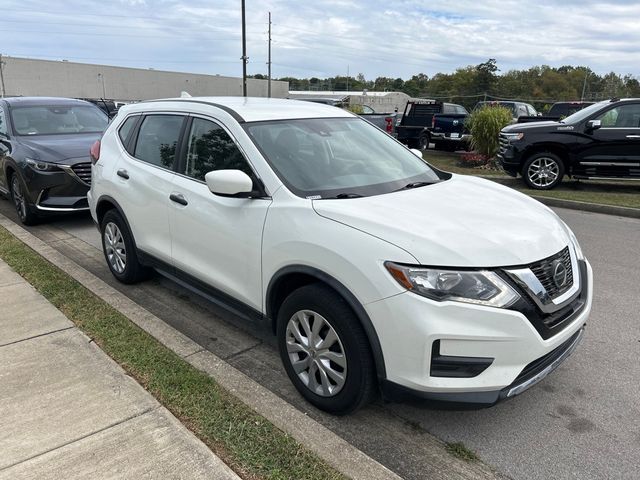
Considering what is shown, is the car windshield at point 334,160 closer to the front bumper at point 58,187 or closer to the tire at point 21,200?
the front bumper at point 58,187

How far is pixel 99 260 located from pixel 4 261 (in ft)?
3.15

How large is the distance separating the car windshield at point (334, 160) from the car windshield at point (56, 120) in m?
5.75

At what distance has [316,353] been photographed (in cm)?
287

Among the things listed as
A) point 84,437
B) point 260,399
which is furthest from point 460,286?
point 84,437

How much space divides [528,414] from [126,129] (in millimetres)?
4170

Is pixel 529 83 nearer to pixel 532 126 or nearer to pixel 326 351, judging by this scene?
pixel 532 126

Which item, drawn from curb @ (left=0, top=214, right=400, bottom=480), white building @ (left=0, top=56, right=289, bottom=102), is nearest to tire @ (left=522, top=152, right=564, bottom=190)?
curb @ (left=0, top=214, right=400, bottom=480)

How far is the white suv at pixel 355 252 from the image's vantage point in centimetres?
242

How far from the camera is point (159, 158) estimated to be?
424 cm

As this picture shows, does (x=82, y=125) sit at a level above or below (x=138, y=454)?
above

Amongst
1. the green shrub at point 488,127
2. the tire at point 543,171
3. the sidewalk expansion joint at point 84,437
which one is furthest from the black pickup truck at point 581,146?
the sidewalk expansion joint at point 84,437

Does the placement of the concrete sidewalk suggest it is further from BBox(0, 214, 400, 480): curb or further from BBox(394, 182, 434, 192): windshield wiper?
BBox(394, 182, 434, 192): windshield wiper

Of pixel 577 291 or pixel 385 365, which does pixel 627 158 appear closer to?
pixel 577 291

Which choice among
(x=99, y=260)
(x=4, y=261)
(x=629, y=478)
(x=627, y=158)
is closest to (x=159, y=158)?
(x=99, y=260)
